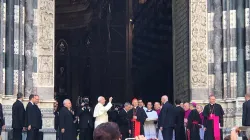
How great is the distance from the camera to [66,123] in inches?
951

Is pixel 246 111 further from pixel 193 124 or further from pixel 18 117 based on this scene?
pixel 18 117

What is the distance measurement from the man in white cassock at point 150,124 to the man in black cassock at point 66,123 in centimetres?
316

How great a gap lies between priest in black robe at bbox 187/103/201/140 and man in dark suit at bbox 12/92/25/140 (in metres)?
6.28

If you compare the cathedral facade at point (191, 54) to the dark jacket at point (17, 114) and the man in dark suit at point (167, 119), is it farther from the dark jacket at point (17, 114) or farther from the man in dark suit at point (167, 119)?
the man in dark suit at point (167, 119)

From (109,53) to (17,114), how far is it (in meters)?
14.8

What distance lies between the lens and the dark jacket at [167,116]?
2469 cm

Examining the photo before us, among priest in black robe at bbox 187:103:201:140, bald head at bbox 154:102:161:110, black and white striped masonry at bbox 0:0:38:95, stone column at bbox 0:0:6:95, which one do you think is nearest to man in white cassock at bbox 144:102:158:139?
bald head at bbox 154:102:161:110

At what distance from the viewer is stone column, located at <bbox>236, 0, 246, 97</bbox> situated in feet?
82.8

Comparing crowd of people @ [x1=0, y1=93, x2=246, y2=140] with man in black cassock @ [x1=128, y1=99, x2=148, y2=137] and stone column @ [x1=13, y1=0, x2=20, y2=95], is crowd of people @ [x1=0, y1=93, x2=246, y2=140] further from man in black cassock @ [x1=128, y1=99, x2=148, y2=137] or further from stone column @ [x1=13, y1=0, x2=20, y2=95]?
stone column @ [x1=13, y1=0, x2=20, y2=95]

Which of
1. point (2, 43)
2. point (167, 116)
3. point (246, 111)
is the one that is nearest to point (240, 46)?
point (246, 111)

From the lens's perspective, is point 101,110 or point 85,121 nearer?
point 101,110

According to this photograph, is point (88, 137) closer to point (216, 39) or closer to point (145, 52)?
point (216, 39)

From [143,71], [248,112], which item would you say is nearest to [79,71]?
[143,71]

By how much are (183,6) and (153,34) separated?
327 inches
